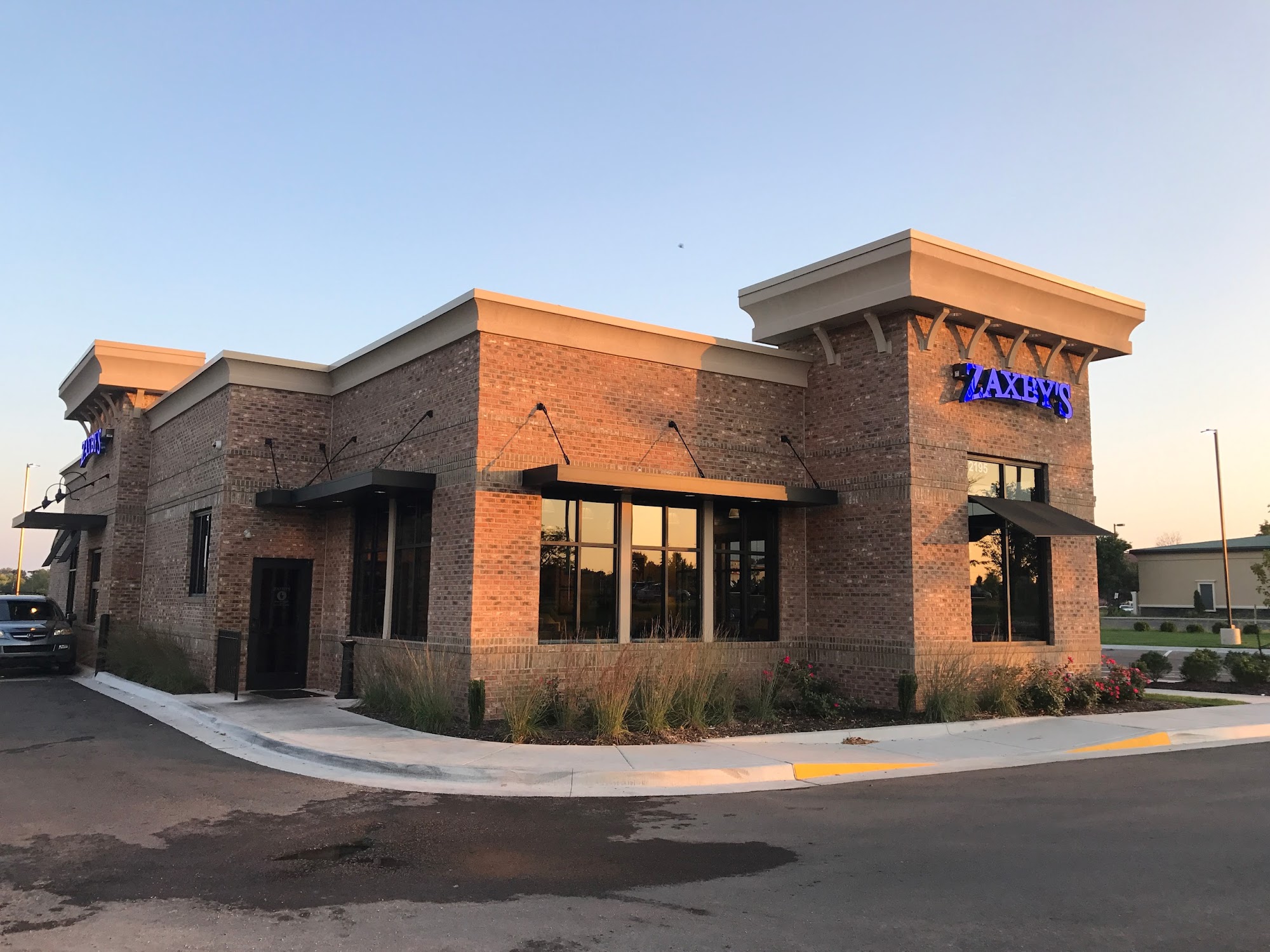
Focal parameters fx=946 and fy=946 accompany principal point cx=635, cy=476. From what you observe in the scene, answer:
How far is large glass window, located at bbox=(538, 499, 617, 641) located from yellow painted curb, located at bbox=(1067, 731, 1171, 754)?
23.4ft

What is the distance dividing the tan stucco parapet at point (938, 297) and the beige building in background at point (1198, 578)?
44.6 m

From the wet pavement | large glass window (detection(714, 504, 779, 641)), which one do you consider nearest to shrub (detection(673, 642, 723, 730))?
large glass window (detection(714, 504, 779, 641))

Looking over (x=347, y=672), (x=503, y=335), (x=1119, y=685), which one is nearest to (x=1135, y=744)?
(x=1119, y=685)

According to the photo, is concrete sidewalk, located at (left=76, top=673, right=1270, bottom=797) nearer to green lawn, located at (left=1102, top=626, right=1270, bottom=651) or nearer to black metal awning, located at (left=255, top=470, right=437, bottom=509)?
black metal awning, located at (left=255, top=470, right=437, bottom=509)

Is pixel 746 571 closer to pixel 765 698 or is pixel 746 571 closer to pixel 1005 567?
pixel 765 698

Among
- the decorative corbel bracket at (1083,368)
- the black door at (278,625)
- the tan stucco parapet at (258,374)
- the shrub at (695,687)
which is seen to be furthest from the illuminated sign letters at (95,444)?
the decorative corbel bracket at (1083,368)

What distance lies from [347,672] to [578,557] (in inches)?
191

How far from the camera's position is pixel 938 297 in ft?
52.1

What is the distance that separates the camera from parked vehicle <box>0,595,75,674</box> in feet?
70.6

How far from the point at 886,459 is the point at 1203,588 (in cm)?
5319

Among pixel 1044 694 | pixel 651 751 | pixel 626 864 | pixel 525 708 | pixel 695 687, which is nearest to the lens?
pixel 626 864

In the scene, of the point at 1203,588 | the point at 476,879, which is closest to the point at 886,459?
the point at 476,879

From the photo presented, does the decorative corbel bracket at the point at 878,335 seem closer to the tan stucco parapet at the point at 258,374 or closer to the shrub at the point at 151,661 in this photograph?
the tan stucco parapet at the point at 258,374

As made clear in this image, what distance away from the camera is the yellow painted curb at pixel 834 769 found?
11.0m
